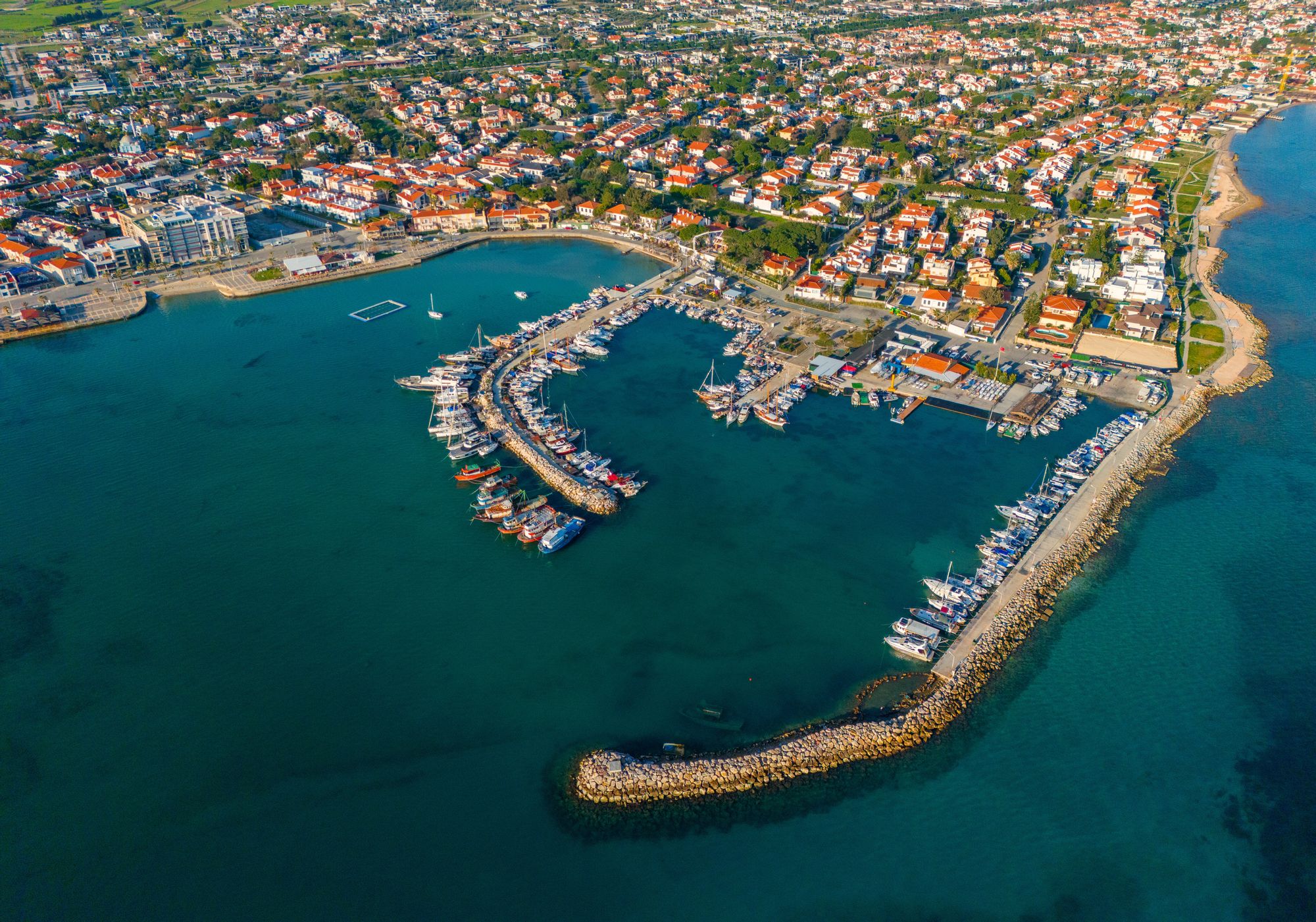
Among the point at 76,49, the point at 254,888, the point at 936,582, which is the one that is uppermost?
the point at 76,49

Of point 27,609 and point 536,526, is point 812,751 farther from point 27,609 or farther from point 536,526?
point 27,609

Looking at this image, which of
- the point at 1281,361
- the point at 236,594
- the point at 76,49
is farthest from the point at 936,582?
the point at 76,49

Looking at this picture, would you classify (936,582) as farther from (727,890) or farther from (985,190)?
(985,190)

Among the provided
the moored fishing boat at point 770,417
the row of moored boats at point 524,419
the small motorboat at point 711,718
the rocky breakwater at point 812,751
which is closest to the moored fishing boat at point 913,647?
the rocky breakwater at point 812,751

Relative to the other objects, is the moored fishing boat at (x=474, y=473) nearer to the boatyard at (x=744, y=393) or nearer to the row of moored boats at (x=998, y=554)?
the boatyard at (x=744, y=393)

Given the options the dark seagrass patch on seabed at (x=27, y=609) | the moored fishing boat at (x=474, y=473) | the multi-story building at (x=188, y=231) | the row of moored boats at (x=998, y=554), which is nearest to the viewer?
the dark seagrass patch on seabed at (x=27, y=609)

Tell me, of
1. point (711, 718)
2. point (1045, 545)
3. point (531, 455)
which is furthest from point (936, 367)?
point (711, 718)

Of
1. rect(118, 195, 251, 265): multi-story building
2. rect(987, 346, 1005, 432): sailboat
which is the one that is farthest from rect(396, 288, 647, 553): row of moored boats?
rect(118, 195, 251, 265): multi-story building
